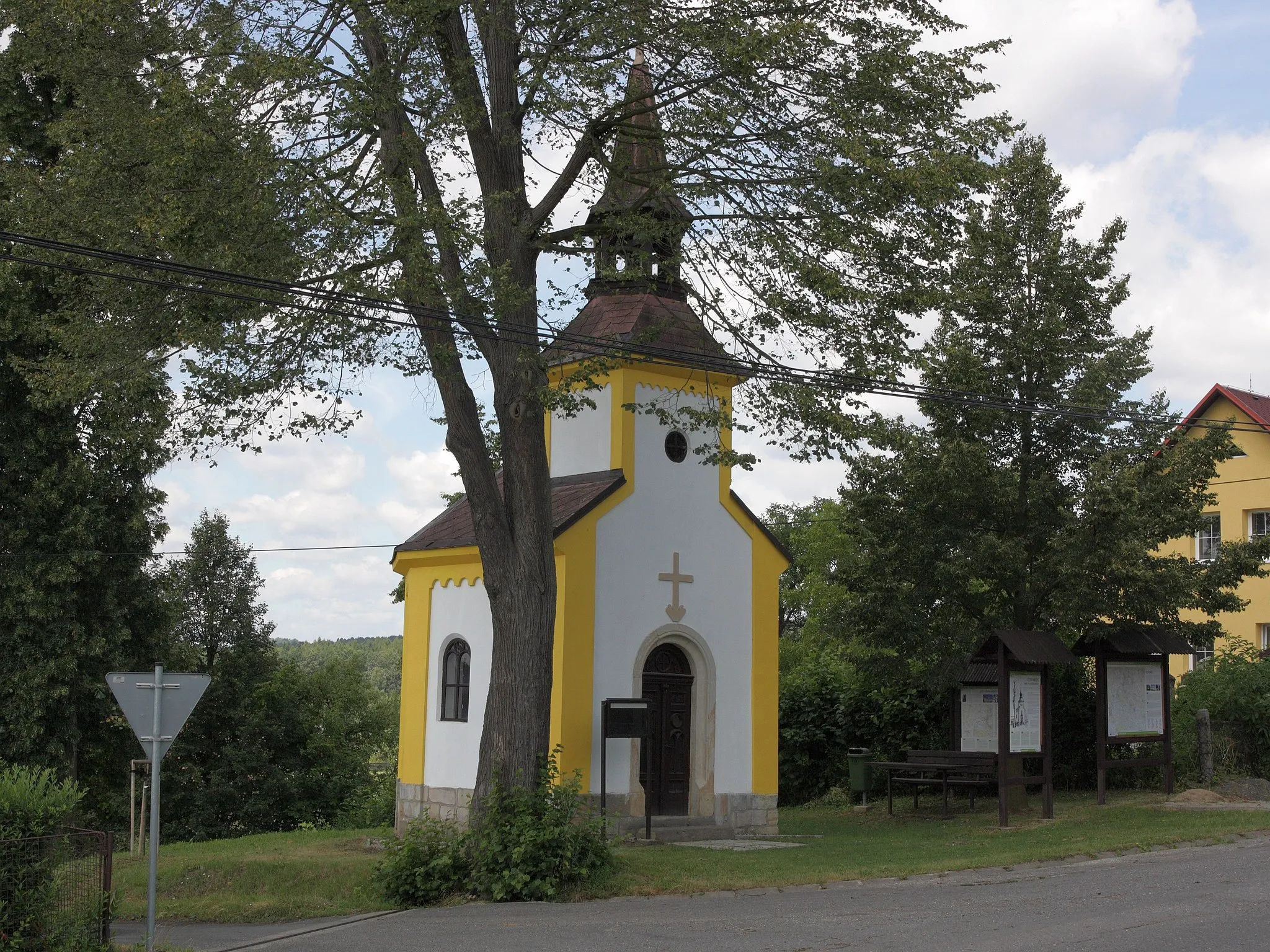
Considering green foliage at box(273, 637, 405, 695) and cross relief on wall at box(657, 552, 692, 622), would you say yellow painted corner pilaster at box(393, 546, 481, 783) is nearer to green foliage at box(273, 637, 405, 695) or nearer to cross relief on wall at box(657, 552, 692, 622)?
cross relief on wall at box(657, 552, 692, 622)

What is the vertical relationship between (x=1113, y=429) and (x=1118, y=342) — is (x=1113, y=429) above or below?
below

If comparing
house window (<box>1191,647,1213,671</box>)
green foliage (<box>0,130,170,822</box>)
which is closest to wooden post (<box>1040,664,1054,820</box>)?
house window (<box>1191,647,1213,671</box>)

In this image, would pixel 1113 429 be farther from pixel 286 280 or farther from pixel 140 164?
pixel 140 164

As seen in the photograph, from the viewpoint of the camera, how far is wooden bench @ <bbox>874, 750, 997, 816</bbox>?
65.6 ft

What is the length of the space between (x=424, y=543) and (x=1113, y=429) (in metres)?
11.0

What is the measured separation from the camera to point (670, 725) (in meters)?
19.1

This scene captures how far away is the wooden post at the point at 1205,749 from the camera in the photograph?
67.3 ft

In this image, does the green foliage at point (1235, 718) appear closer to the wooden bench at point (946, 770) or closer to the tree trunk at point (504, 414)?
the wooden bench at point (946, 770)

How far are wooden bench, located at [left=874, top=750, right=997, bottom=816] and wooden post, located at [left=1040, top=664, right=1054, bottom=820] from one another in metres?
0.93

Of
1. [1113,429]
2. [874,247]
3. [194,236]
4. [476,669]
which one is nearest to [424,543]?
[476,669]

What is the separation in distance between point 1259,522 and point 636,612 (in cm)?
2492

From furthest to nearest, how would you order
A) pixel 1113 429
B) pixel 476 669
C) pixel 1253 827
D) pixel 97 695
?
pixel 97 695
pixel 1113 429
pixel 476 669
pixel 1253 827

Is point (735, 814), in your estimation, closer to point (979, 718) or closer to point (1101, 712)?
point (979, 718)

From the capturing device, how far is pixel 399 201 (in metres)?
12.8
